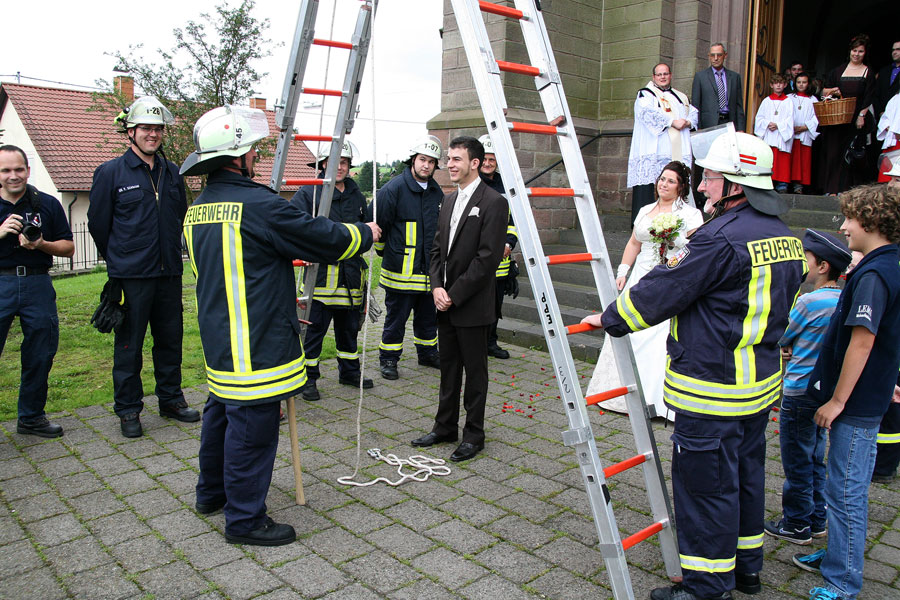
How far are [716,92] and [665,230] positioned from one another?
15.9ft

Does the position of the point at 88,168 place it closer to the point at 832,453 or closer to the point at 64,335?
the point at 64,335

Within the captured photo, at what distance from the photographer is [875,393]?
3.07m

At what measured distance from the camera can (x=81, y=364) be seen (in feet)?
23.2

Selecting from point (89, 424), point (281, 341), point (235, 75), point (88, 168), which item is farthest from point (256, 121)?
point (88, 168)

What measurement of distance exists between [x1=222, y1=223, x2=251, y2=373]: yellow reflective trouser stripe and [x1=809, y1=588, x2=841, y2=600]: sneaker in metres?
2.85

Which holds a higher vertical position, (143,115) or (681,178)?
(143,115)

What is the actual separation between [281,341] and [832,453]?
2.69 m

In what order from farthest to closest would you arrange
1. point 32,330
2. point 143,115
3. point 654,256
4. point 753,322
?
point 654,256 → point 143,115 → point 32,330 → point 753,322

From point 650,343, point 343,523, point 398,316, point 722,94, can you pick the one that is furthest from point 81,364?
point 722,94

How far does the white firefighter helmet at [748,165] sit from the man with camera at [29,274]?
4419 millimetres

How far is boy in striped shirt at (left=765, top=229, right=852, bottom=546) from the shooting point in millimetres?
3576

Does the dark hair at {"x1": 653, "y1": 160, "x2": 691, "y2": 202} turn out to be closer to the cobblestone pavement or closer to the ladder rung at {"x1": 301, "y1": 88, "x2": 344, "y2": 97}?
the cobblestone pavement

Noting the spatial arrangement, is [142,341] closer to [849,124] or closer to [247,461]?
[247,461]

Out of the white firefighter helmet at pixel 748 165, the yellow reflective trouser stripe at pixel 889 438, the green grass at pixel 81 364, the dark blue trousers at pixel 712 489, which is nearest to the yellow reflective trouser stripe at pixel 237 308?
the dark blue trousers at pixel 712 489
